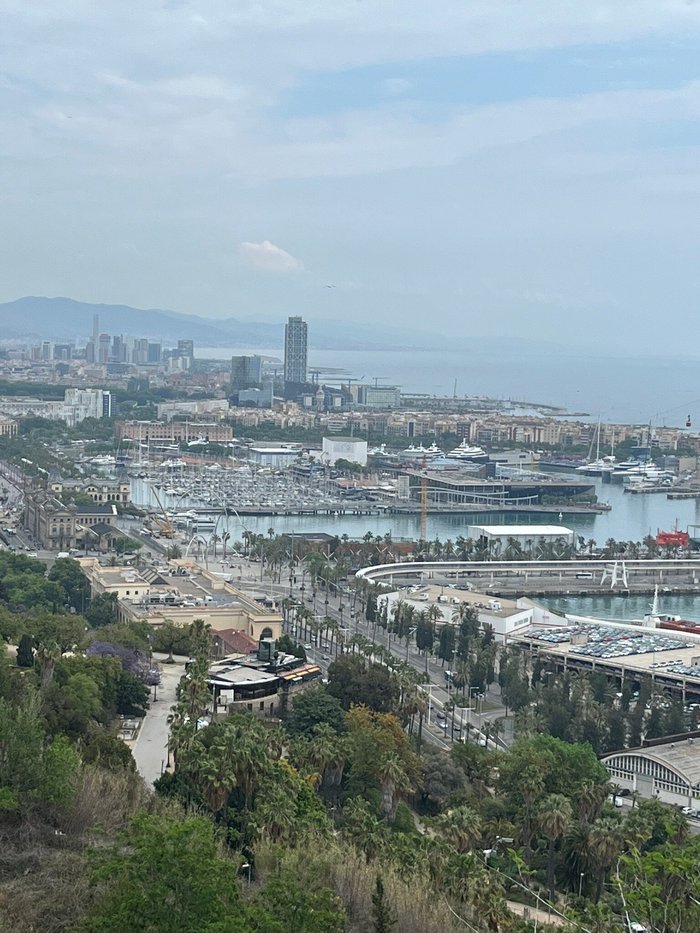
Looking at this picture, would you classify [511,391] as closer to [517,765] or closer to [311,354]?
[311,354]

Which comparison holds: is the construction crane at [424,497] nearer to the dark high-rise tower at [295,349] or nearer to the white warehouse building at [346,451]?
the white warehouse building at [346,451]

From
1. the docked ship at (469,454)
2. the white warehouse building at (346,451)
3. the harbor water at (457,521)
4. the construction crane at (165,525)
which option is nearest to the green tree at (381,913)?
the construction crane at (165,525)

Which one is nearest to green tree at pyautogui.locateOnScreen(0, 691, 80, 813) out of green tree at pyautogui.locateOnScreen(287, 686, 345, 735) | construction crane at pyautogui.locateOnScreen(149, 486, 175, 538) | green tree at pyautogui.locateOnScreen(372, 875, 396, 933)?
green tree at pyautogui.locateOnScreen(372, 875, 396, 933)

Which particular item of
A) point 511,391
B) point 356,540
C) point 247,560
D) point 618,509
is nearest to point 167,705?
point 247,560

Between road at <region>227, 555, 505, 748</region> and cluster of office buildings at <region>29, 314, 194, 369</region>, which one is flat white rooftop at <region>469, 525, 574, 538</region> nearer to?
road at <region>227, 555, 505, 748</region>

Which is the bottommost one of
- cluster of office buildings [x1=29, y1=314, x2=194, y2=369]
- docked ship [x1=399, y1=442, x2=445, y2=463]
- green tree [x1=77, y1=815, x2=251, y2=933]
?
docked ship [x1=399, y1=442, x2=445, y2=463]

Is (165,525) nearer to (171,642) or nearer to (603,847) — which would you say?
(171,642)

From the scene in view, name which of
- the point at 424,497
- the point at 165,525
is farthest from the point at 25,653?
the point at 424,497
